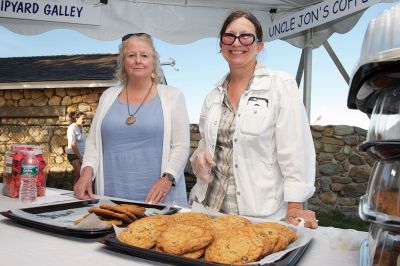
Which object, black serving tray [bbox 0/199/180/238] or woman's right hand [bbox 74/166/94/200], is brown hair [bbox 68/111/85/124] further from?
black serving tray [bbox 0/199/180/238]

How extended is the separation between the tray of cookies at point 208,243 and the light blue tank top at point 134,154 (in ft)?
3.54

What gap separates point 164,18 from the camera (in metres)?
3.30

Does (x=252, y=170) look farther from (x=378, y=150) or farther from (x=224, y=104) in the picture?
(x=378, y=150)

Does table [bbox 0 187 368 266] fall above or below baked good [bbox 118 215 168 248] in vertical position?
below

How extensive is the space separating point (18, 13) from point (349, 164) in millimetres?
6094

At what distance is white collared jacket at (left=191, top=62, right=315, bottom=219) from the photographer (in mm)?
1791

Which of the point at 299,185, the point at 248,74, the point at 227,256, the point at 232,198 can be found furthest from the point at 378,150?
the point at 248,74

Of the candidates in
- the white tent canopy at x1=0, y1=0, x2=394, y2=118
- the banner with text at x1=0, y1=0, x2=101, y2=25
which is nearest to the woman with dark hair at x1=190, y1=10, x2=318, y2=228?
the white tent canopy at x1=0, y1=0, x2=394, y2=118

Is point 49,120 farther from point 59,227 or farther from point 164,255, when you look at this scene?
point 164,255

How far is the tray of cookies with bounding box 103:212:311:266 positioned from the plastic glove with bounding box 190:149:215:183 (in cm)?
68

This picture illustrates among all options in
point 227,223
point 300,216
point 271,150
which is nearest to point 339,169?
point 271,150

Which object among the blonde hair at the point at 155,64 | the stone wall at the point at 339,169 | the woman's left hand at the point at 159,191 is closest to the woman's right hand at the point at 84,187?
the woman's left hand at the point at 159,191

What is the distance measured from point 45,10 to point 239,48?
6.58 ft

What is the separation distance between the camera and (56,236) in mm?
1176
